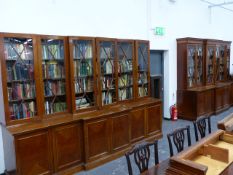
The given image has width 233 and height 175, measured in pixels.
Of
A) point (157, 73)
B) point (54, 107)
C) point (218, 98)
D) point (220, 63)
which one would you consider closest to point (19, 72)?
point (54, 107)

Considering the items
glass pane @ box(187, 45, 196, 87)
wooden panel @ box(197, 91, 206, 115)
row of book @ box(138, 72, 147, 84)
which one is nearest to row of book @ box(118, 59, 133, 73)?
row of book @ box(138, 72, 147, 84)

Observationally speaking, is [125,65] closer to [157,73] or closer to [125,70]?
[125,70]

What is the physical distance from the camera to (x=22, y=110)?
3.24 m

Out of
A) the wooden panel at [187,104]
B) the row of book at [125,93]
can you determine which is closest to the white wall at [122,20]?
the wooden panel at [187,104]

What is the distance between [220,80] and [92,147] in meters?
5.78

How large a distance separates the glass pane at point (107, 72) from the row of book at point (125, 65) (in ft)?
0.75

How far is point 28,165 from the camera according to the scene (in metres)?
3.03

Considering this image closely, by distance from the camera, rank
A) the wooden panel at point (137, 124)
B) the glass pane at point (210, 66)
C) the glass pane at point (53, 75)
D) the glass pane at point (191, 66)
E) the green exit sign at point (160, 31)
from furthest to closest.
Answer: the glass pane at point (210, 66)
the glass pane at point (191, 66)
the green exit sign at point (160, 31)
the wooden panel at point (137, 124)
the glass pane at point (53, 75)

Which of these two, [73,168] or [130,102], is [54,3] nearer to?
[130,102]

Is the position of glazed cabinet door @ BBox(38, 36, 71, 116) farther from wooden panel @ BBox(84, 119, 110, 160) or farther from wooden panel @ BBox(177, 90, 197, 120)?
wooden panel @ BBox(177, 90, 197, 120)

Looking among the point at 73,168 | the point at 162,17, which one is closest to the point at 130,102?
the point at 73,168

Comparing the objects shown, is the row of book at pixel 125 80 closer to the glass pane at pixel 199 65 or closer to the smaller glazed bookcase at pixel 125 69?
the smaller glazed bookcase at pixel 125 69

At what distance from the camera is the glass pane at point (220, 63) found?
7.28m

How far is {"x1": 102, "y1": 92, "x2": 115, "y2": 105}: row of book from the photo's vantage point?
4.16 meters
